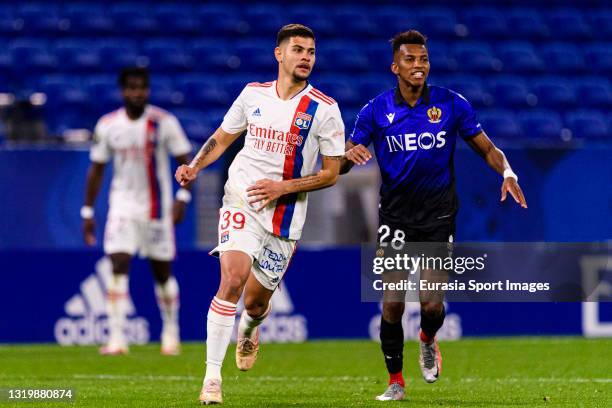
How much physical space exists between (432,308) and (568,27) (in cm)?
1396

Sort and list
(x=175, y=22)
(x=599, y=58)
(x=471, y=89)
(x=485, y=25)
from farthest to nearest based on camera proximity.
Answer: (x=485, y=25)
(x=599, y=58)
(x=175, y=22)
(x=471, y=89)

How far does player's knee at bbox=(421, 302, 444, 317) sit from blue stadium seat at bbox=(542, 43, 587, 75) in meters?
12.8

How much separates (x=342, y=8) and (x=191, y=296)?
26.4 feet

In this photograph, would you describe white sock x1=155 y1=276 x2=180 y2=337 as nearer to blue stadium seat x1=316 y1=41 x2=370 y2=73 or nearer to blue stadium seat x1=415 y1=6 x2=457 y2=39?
blue stadium seat x1=316 y1=41 x2=370 y2=73

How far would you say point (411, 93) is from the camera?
312 inches

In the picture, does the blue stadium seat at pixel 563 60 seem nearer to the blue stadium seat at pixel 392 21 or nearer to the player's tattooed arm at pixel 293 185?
the blue stadium seat at pixel 392 21

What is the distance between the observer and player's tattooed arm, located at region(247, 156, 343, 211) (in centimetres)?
746

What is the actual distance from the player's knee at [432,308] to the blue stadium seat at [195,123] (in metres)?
8.13

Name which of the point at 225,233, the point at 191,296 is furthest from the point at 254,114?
the point at 191,296

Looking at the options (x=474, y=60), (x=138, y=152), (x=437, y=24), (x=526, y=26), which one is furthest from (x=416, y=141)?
(x=526, y=26)

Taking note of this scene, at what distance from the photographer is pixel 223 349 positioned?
7207 mm

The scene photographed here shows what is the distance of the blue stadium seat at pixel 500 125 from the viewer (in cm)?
1752

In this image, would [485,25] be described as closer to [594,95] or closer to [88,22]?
[594,95]

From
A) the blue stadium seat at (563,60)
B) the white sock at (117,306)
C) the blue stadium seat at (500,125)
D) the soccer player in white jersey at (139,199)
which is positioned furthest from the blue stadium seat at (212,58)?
the white sock at (117,306)
